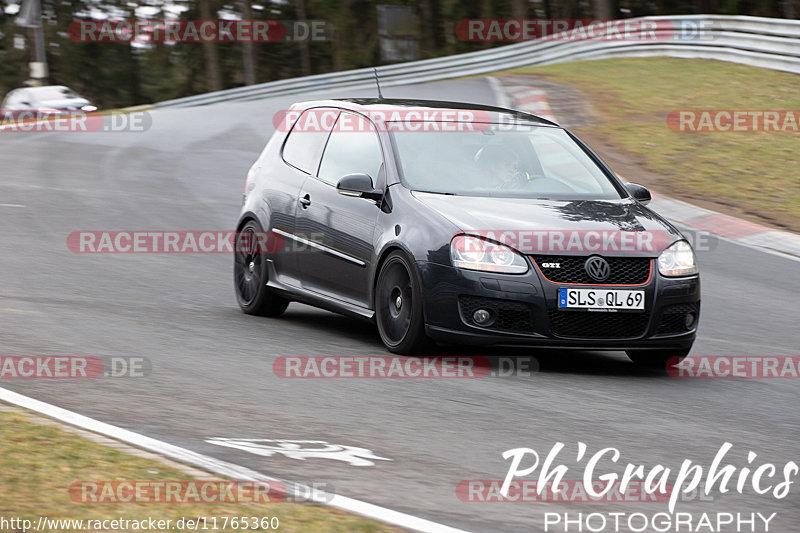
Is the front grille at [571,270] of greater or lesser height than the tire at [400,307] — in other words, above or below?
above

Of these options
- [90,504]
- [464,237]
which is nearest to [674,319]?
[464,237]

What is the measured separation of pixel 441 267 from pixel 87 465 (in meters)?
3.21

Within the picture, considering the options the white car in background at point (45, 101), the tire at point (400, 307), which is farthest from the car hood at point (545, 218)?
the white car in background at point (45, 101)

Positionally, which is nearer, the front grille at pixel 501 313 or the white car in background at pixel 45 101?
the front grille at pixel 501 313

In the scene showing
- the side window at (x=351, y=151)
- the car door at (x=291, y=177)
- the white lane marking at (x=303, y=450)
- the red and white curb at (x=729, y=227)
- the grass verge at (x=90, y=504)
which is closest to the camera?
the grass verge at (x=90, y=504)

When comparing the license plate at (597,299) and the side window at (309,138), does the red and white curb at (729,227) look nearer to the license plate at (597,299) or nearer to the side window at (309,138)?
the side window at (309,138)

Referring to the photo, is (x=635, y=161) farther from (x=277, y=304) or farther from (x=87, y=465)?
(x=87, y=465)

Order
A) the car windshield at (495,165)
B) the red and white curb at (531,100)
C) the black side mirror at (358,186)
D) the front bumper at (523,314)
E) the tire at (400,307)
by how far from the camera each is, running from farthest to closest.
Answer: the red and white curb at (531,100)
the car windshield at (495,165)
the black side mirror at (358,186)
the tire at (400,307)
the front bumper at (523,314)

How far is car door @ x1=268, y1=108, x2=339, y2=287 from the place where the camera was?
9.43 m

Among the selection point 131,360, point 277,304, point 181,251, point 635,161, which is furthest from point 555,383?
point 635,161

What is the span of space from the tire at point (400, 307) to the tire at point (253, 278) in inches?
69.4

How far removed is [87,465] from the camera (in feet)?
16.1

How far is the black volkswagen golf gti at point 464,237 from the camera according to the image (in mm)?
7613

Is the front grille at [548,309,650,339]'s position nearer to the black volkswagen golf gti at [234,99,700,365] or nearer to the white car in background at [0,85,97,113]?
the black volkswagen golf gti at [234,99,700,365]
